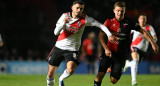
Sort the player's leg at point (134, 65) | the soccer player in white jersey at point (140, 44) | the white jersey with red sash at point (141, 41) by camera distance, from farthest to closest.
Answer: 1. the white jersey with red sash at point (141, 41)
2. the soccer player in white jersey at point (140, 44)
3. the player's leg at point (134, 65)

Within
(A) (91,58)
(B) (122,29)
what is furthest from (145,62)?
(B) (122,29)

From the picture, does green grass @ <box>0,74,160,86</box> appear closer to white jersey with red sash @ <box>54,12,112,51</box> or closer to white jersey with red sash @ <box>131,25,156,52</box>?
white jersey with red sash @ <box>131,25,156,52</box>

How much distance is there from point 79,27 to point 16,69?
12.7 m

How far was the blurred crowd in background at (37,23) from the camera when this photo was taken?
71.6ft

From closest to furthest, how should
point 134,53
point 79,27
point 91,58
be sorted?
point 79,27 < point 134,53 < point 91,58

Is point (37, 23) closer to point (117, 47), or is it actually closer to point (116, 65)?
point (117, 47)

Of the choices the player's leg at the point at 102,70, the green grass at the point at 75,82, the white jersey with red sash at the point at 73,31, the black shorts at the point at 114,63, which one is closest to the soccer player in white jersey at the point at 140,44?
the green grass at the point at 75,82

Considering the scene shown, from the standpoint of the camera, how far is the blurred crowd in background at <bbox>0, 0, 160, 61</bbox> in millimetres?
21812

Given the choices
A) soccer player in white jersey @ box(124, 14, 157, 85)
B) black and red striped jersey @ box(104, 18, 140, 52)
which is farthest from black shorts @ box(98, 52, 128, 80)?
soccer player in white jersey @ box(124, 14, 157, 85)

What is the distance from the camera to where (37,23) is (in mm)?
23953

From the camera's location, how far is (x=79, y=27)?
7.46 meters

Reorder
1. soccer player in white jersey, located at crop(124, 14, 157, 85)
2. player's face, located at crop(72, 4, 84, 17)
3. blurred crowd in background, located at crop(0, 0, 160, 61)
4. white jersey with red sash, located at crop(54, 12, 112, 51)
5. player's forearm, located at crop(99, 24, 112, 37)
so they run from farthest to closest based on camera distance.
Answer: blurred crowd in background, located at crop(0, 0, 160, 61)
soccer player in white jersey, located at crop(124, 14, 157, 85)
white jersey with red sash, located at crop(54, 12, 112, 51)
player's face, located at crop(72, 4, 84, 17)
player's forearm, located at crop(99, 24, 112, 37)

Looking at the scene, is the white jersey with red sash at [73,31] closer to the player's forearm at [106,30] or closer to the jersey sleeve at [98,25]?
the jersey sleeve at [98,25]

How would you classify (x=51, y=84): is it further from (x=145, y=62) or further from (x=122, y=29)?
(x=145, y=62)
